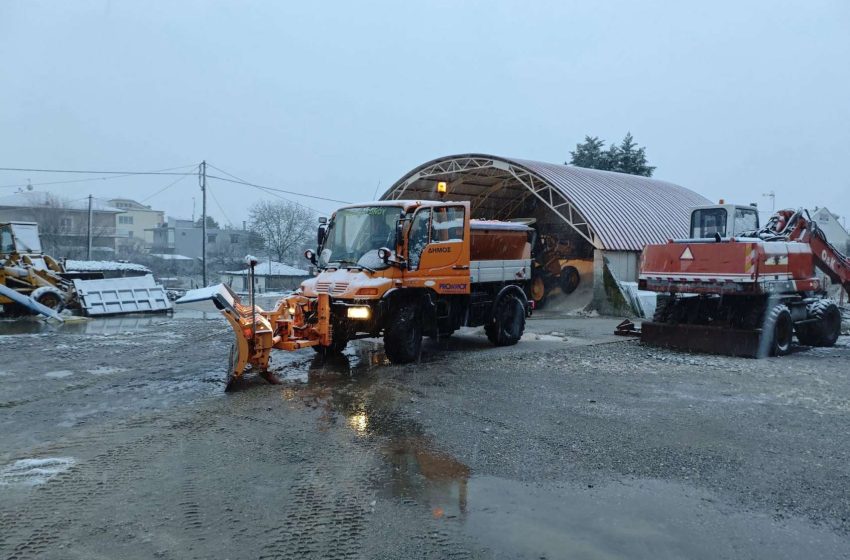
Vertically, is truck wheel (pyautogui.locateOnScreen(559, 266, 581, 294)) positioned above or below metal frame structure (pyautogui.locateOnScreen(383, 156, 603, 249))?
below

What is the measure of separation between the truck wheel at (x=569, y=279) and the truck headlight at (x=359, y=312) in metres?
14.5

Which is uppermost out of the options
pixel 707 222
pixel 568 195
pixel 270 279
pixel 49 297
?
pixel 568 195

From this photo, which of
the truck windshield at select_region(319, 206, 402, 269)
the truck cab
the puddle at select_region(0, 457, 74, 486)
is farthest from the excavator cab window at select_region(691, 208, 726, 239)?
the puddle at select_region(0, 457, 74, 486)

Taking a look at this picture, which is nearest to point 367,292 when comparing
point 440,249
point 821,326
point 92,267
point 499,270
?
point 440,249

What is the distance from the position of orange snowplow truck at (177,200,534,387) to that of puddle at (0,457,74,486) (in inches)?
105

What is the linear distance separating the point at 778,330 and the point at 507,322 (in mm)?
4972

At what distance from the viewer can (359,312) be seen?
370 inches

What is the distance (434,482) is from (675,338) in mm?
8532

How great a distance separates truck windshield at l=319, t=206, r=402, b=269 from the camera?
10.2 meters

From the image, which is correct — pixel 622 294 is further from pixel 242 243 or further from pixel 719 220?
pixel 242 243

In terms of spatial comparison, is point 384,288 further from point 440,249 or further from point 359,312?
point 440,249

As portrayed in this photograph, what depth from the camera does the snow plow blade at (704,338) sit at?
36.9 feet

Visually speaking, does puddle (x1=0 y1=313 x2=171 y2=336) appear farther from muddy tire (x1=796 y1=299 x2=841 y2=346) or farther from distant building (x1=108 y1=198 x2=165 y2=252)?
distant building (x1=108 y1=198 x2=165 y2=252)

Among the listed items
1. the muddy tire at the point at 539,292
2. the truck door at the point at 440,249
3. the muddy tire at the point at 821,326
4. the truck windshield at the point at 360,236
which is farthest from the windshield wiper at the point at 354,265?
the muddy tire at the point at 539,292
